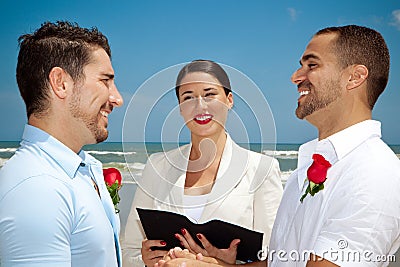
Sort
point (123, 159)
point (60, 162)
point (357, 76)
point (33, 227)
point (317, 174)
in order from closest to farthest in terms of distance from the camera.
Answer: point (33, 227), point (60, 162), point (317, 174), point (357, 76), point (123, 159)

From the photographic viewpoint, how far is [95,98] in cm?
162

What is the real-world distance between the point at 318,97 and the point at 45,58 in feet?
3.08

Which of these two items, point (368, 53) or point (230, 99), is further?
point (230, 99)

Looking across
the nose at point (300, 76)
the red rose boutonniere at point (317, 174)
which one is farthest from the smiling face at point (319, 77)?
the red rose boutonniere at point (317, 174)

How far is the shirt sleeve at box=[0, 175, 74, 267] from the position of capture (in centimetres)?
130

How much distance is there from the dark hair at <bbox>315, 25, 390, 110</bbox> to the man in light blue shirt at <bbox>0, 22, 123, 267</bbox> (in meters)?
0.80

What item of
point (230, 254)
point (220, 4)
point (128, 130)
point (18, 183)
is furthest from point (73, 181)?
point (220, 4)

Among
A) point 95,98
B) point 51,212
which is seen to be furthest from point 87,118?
point 51,212

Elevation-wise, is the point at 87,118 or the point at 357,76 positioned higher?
the point at 357,76

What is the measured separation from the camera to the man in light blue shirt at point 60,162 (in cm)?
132

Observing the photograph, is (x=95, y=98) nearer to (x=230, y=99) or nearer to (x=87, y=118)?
(x=87, y=118)

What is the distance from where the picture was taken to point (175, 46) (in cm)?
1833

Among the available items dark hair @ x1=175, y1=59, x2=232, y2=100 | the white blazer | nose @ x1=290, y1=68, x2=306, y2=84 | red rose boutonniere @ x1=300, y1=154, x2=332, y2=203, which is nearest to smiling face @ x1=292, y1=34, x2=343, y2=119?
nose @ x1=290, y1=68, x2=306, y2=84

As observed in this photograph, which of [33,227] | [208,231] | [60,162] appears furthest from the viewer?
[208,231]
